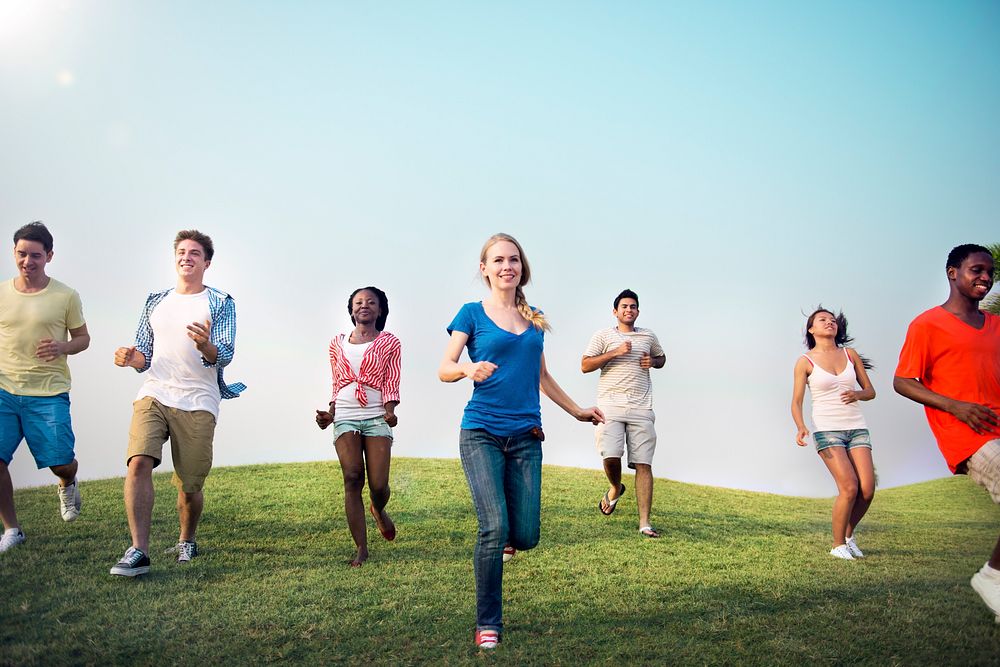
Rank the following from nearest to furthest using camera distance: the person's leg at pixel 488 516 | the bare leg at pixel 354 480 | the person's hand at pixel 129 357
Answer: the person's leg at pixel 488 516
the person's hand at pixel 129 357
the bare leg at pixel 354 480

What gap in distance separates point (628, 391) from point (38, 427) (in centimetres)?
623

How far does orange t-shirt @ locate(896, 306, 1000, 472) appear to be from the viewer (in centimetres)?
549

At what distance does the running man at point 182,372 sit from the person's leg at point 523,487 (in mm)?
3070

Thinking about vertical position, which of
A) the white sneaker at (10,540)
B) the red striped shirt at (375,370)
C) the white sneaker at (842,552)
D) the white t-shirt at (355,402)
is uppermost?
the red striped shirt at (375,370)

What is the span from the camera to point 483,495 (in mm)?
4918

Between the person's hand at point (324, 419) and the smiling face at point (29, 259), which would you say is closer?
the person's hand at point (324, 419)

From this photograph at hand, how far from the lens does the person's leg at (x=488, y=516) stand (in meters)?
4.88

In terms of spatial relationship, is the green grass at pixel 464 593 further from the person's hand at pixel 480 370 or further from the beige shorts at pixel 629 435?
the person's hand at pixel 480 370

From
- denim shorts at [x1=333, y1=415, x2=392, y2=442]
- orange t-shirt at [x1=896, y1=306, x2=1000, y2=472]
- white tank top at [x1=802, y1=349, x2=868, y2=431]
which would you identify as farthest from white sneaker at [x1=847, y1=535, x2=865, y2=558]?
denim shorts at [x1=333, y1=415, x2=392, y2=442]

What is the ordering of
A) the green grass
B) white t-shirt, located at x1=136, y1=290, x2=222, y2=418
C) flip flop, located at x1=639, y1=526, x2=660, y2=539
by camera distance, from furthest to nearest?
1. flip flop, located at x1=639, y1=526, x2=660, y2=539
2. white t-shirt, located at x1=136, y1=290, x2=222, y2=418
3. the green grass

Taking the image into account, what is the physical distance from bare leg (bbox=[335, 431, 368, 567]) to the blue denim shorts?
284 centimetres

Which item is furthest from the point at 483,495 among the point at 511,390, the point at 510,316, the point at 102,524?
the point at 102,524

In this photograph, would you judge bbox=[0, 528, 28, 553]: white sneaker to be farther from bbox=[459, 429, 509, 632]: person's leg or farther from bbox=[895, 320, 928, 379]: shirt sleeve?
bbox=[895, 320, 928, 379]: shirt sleeve

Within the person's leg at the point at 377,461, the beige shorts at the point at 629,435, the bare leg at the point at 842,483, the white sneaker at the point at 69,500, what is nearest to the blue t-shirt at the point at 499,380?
the person's leg at the point at 377,461
